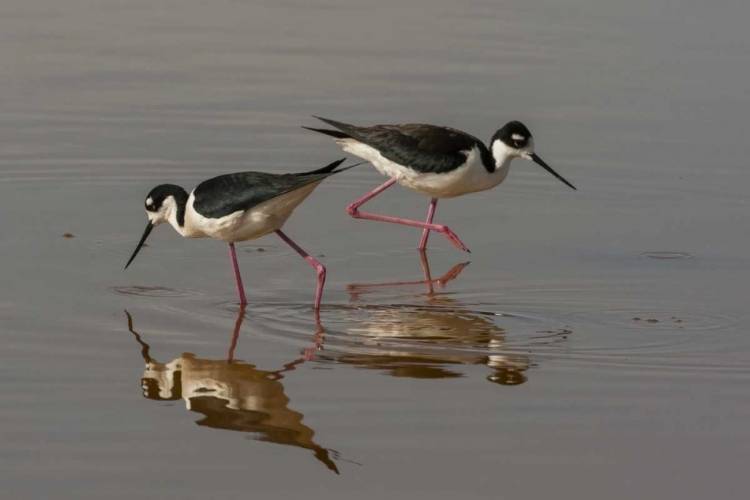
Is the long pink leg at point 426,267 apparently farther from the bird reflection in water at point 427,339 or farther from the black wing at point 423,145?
the black wing at point 423,145

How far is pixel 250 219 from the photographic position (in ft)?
26.9

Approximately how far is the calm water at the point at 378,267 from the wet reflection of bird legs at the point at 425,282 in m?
0.02

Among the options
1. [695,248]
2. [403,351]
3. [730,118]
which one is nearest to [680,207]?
[695,248]

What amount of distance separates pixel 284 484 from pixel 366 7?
11.5 m

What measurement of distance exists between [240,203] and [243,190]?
0.25 feet

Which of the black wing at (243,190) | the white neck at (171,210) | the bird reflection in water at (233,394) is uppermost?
the black wing at (243,190)

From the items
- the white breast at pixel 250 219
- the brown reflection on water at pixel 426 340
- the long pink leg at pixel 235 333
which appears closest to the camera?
the brown reflection on water at pixel 426 340

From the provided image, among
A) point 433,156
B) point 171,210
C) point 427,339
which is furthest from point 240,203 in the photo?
point 433,156

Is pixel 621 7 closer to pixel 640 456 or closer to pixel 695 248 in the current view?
pixel 695 248

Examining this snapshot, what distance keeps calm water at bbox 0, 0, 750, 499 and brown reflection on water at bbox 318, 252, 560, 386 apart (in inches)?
0.9

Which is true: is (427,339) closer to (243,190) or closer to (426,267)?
(243,190)

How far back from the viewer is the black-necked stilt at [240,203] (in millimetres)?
8023

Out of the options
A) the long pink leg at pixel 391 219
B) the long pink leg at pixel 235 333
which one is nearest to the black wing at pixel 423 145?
the long pink leg at pixel 391 219

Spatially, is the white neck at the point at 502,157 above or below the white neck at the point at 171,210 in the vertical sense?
above
